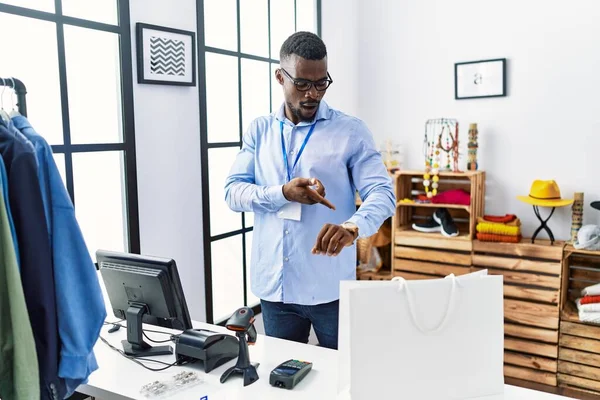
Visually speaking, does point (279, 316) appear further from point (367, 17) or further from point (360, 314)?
point (367, 17)

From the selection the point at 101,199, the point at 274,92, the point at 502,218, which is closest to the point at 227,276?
the point at 101,199

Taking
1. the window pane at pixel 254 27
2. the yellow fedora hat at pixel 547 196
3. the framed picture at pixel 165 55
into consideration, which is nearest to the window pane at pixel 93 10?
the framed picture at pixel 165 55

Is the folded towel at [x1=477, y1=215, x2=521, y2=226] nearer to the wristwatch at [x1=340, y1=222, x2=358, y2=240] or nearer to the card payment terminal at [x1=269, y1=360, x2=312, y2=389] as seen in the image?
the wristwatch at [x1=340, y1=222, x2=358, y2=240]

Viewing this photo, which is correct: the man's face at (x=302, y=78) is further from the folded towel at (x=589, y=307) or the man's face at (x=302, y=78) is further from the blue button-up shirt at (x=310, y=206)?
A: the folded towel at (x=589, y=307)

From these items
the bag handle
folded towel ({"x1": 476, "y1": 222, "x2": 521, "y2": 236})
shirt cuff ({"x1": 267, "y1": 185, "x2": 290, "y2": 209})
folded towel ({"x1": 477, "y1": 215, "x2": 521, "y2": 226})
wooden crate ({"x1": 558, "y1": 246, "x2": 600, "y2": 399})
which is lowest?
wooden crate ({"x1": 558, "y1": 246, "x2": 600, "y2": 399})

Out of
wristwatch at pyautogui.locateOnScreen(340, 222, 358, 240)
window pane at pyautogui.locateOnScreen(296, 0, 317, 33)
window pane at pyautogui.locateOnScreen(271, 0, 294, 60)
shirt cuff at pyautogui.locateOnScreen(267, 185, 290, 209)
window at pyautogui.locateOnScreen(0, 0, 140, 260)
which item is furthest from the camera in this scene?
window pane at pyautogui.locateOnScreen(296, 0, 317, 33)

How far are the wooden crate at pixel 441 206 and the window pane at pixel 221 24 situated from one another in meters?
1.40

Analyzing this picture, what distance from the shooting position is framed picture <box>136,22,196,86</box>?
237 cm

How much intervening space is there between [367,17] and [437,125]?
3.26ft

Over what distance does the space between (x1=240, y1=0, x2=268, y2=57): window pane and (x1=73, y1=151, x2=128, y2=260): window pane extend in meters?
1.19

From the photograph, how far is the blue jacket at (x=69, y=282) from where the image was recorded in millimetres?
1120

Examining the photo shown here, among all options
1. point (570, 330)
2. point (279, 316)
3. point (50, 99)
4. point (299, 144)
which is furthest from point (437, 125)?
point (50, 99)

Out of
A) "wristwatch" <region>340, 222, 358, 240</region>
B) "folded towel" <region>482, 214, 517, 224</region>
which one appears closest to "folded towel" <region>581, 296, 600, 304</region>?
"folded towel" <region>482, 214, 517, 224</region>

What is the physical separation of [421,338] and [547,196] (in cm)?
233
